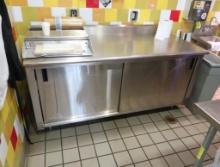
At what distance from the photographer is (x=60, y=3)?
161cm

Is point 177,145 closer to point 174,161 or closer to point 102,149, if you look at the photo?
point 174,161

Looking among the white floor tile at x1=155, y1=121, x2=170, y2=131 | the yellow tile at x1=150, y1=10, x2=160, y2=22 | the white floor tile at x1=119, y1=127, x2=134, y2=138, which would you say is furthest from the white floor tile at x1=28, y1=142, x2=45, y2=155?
the yellow tile at x1=150, y1=10, x2=160, y2=22

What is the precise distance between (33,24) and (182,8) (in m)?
1.47

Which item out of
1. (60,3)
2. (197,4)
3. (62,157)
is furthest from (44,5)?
(197,4)

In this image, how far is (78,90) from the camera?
1.48 metres

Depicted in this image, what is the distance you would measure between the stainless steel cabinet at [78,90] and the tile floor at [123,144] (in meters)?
0.17

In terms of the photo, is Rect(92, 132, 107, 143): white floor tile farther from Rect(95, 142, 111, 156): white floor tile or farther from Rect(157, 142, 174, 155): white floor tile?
Rect(157, 142, 174, 155): white floor tile

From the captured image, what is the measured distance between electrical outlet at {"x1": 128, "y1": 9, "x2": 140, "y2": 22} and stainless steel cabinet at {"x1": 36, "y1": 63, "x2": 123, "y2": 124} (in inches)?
25.0

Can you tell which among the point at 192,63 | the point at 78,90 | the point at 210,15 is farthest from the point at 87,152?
the point at 210,15

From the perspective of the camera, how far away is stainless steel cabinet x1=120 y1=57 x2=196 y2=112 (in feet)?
5.10

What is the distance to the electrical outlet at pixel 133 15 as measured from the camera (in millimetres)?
1806

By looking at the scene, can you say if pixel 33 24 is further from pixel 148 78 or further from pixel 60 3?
pixel 148 78

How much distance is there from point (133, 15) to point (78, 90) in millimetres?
933

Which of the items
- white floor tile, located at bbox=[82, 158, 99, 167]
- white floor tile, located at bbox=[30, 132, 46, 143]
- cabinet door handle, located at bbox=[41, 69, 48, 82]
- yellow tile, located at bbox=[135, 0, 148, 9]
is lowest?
white floor tile, located at bbox=[82, 158, 99, 167]
